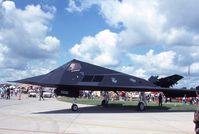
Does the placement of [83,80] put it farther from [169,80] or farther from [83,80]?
→ [169,80]

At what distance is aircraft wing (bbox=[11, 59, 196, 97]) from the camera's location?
2189 centimetres

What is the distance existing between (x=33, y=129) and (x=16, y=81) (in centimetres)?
872

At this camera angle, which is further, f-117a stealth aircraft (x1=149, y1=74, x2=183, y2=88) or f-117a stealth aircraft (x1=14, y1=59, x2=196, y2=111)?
f-117a stealth aircraft (x1=149, y1=74, x2=183, y2=88)

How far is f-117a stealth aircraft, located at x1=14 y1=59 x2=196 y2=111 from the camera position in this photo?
21891 millimetres

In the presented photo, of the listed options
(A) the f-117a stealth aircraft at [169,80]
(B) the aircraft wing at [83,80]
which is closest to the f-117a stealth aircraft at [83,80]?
(B) the aircraft wing at [83,80]

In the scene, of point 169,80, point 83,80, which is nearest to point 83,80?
point 83,80

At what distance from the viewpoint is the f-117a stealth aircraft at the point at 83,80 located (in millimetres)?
21891

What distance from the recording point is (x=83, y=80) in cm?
2273

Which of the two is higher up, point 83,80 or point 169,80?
point 169,80

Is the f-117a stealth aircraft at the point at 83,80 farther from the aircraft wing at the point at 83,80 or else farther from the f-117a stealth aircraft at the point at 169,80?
the f-117a stealth aircraft at the point at 169,80

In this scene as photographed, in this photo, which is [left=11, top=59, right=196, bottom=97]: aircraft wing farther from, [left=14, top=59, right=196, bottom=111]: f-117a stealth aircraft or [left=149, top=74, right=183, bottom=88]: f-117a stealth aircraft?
[left=149, top=74, right=183, bottom=88]: f-117a stealth aircraft

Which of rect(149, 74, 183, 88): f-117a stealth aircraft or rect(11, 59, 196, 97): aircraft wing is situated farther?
rect(149, 74, 183, 88): f-117a stealth aircraft

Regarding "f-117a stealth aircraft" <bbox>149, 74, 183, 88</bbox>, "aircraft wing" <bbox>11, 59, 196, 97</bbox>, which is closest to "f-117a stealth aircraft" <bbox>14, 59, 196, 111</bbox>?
"aircraft wing" <bbox>11, 59, 196, 97</bbox>

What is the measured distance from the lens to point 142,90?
24.4 meters
